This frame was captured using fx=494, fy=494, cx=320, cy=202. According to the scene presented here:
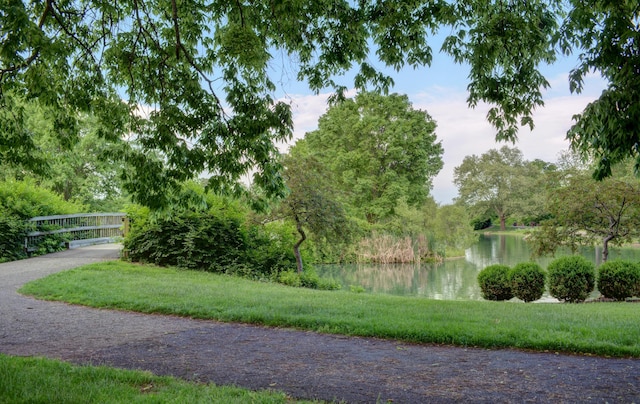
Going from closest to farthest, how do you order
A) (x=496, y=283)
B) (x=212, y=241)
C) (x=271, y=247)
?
(x=496, y=283) → (x=212, y=241) → (x=271, y=247)

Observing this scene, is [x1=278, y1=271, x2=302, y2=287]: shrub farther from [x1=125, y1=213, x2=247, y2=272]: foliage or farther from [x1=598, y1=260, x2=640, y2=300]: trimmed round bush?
[x1=598, y1=260, x2=640, y2=300]: trimmed round bush

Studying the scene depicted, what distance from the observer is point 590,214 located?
14758 millimetres

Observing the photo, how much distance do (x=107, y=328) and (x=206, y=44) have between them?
5.35 meters

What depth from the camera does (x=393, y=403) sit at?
420 cm

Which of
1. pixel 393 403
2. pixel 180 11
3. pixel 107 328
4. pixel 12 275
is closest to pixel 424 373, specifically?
pixel 393 403

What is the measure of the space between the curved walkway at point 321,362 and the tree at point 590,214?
9714mm

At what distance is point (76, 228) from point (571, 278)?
56.5 feet

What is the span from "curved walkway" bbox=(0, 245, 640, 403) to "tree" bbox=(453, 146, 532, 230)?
58.6 metres

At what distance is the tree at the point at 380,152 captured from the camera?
128ft

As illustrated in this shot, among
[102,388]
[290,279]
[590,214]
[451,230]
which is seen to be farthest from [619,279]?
[451,230]

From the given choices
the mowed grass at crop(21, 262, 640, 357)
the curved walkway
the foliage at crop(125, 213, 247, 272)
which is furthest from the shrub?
the curved walkway

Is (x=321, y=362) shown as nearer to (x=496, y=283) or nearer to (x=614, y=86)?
(x=614, y=86)

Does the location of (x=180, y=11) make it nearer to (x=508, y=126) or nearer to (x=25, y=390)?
(x=508, y=126)

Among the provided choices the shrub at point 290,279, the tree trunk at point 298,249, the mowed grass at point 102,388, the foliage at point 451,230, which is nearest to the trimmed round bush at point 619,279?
the shrub at point 290,279
